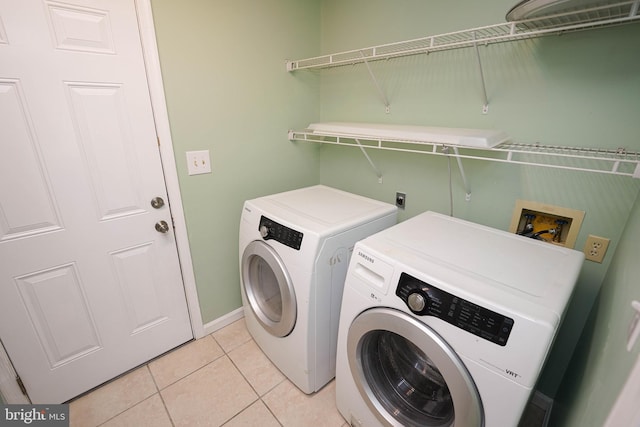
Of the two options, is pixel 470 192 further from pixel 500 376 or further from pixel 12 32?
pixel 12 32

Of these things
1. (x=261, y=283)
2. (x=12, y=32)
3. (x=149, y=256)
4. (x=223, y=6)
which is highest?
(x=223, y=6)

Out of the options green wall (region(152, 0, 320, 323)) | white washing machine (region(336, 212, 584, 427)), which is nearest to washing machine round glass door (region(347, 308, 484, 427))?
white washing machine (region(336, 212, 584, 427))

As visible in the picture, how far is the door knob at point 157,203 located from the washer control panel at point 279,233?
21.5 inches

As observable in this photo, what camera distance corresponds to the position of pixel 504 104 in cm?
128

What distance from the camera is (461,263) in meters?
0.97

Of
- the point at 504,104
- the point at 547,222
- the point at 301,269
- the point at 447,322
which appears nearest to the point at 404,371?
the point at 447,322

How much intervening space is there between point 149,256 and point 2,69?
94 cm

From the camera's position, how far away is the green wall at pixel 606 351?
612 millimetres

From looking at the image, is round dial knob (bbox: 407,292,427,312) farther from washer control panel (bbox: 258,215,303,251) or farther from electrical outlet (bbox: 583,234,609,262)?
electrical outlet (bbox: 583,234,609,262)

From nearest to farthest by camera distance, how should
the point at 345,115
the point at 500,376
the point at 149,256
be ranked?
the point at 500,376 < the point at 149,256 < the point at 345,115

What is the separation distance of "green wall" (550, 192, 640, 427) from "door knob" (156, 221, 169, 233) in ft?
5.70

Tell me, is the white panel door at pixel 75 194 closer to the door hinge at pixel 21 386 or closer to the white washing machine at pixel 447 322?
the door hinge at pixel 21 386

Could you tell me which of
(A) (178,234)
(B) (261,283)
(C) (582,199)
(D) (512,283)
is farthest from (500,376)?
(A) (178,234)

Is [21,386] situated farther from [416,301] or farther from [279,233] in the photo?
[416,301]
